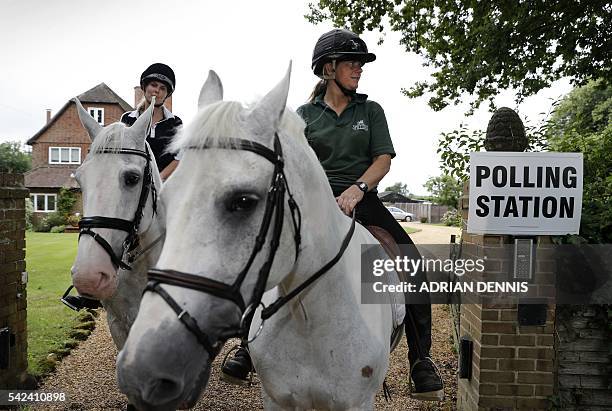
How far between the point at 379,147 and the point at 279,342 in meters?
1.43

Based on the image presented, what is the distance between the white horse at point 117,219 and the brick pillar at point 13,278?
1.93 meters

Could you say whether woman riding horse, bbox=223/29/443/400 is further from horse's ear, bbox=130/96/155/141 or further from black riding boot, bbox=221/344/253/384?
horse's ear, bbox=130/96/155/141

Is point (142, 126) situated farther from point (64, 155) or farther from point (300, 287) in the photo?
point (64, 155)

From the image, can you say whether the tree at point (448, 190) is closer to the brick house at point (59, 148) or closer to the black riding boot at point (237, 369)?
the black riding boot at point (237, 369)

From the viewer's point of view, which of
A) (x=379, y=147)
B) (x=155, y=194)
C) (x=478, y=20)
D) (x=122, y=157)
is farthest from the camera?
(x=478, y=20)

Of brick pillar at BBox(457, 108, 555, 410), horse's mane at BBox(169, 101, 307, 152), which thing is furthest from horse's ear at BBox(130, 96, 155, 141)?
brick pillar at BBox(457, 108, 555, 410)

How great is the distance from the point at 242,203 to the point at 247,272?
0.24 m

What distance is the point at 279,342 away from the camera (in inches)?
94.6

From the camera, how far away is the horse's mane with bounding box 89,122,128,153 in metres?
3.40

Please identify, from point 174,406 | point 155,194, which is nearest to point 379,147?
point 155,194

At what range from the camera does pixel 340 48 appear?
306 cm

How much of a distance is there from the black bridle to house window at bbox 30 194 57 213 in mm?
42059

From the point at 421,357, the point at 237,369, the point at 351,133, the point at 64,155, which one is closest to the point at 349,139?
the point at 351,133

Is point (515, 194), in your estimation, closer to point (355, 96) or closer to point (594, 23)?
point (355, 96)
